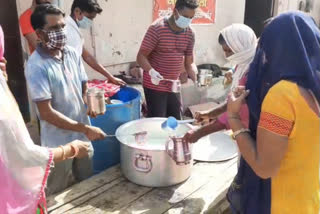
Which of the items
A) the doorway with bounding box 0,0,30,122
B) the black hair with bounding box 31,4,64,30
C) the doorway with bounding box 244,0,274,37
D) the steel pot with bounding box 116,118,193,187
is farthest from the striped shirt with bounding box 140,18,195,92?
the doorway with bounding box 244,0,274,37

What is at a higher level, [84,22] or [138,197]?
[84,22]

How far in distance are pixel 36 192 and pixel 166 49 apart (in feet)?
6.24

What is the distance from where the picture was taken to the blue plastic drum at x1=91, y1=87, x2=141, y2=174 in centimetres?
263

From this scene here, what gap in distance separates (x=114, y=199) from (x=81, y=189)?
0.75ft

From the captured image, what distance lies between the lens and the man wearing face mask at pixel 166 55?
2.82 metres


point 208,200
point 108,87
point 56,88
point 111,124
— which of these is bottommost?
point 208,200

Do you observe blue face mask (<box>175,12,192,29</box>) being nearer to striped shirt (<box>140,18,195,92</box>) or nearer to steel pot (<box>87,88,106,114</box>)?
striped shirt (<box>140,18,195,92</box>)

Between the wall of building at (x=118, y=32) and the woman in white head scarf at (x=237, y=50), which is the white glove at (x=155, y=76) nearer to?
the woman in white head scarf at (x=237, y=50)

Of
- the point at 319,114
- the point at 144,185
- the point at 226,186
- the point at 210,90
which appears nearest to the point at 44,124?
the point at 144,185

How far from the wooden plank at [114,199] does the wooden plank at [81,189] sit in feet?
0.27

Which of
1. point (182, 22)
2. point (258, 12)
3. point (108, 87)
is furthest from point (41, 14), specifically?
point (258, 12)

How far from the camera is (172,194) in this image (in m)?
1.88

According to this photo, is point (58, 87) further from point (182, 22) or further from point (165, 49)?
point (182, 22)

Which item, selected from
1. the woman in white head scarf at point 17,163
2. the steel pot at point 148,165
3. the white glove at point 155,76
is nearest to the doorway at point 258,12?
the white glove at point 155,76
